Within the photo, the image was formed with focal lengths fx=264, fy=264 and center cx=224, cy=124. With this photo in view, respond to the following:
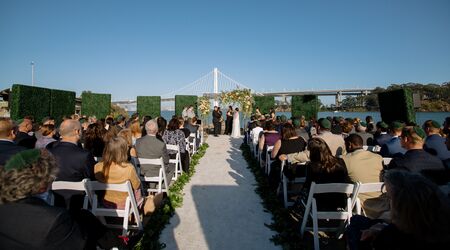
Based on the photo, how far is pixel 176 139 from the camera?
19.2 ft

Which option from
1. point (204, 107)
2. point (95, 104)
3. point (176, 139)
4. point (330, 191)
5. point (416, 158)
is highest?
point (95, 104)

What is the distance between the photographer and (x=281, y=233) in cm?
334

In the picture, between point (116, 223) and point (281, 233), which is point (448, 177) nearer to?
point (281, 233)

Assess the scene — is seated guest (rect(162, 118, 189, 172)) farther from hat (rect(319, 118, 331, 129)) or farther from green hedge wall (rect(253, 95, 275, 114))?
green hedge wall (rect(253, 95, 275, 114))

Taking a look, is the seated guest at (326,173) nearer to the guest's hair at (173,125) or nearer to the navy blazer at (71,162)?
the navy blazer at (71,162)

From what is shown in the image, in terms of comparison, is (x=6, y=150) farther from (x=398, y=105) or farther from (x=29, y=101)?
(x=398, y=105)

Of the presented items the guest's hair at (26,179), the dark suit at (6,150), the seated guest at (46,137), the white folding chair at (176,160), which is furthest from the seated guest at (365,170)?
the seated guest at (46,137)

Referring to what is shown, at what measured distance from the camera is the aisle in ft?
10.5

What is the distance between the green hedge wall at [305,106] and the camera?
17.8 meters

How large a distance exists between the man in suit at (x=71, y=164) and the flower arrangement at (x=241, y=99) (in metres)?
11.8

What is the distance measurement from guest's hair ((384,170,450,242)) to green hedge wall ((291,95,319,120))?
55.7 ft

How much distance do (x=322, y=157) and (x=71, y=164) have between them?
2.84 m

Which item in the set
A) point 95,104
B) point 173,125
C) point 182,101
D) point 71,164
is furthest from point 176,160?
point 95,104

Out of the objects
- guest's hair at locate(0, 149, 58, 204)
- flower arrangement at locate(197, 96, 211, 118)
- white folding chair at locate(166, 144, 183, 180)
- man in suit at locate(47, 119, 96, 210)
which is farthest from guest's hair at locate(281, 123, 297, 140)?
flower arrangement at locate(197, 96, 211, 118)
